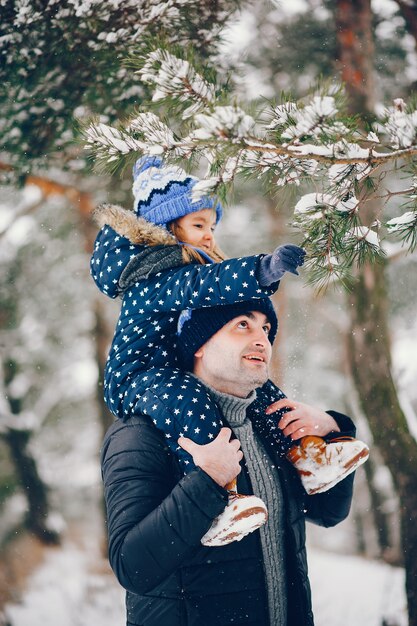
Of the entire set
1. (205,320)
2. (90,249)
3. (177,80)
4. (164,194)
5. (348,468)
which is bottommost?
(90,249)

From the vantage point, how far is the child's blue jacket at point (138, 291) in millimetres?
2285

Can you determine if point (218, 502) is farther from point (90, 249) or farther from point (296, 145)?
point (90, 249)

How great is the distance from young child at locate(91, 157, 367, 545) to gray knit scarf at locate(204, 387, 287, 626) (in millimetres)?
151

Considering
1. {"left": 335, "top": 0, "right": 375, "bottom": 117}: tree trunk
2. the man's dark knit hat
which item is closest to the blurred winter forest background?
{"left": 335, "top": 0, "right": 375, "bottom": 117}: tree trunk

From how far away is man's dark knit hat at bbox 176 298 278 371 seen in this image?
237 centimetres

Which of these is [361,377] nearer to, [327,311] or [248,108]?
[248,108]

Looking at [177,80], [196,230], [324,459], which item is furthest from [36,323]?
[177,80]

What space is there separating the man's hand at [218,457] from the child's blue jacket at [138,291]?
41 cm

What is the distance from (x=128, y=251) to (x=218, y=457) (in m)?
0.99

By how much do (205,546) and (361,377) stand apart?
Result: 120 inches

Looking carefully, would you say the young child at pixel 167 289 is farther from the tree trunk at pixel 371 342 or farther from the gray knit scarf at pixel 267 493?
the tree trunk at pixel 371 342

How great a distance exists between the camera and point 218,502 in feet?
6.14

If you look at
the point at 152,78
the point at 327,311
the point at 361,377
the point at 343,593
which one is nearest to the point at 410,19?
the point at 361,377

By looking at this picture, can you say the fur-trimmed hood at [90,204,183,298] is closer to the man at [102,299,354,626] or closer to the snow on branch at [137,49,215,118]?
the man at [102,299,354,626]
